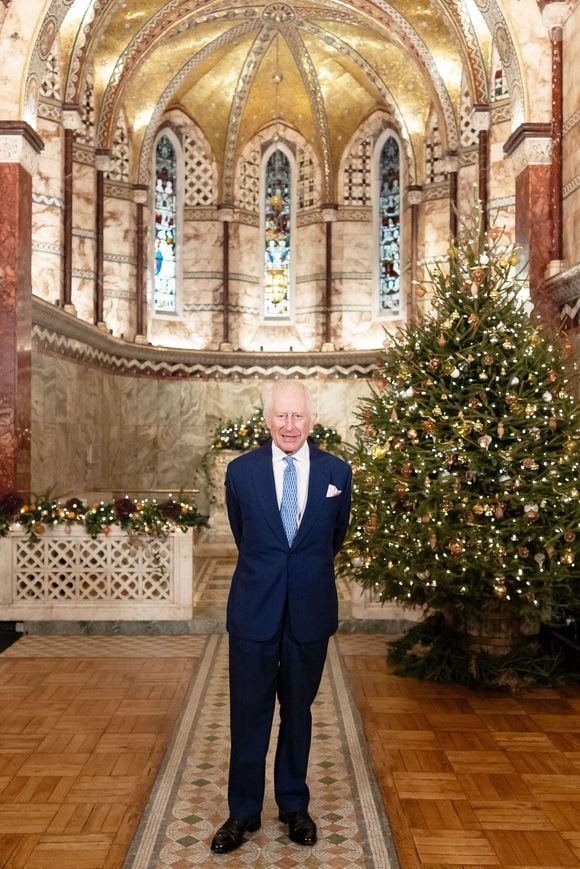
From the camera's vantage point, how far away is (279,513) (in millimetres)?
3725

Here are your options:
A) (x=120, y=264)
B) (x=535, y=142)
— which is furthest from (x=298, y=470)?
(x=120, y=264)

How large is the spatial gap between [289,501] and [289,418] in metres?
0.37

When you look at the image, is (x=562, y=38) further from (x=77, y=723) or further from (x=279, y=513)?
(x=77, y=723)

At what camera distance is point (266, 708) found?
3785mm

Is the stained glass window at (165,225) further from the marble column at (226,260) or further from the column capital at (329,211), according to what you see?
the column capital at (329,211)

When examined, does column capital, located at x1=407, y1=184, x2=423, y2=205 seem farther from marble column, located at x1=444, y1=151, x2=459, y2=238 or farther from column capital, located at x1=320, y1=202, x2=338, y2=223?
column capital, located at x1=320, y1=202, x2=338, y2=223

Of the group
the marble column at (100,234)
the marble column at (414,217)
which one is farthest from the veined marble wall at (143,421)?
the marble column at (414,217)

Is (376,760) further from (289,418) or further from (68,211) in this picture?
(68,211)

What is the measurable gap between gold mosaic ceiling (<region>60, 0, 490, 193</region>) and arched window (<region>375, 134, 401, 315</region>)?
2.64ft

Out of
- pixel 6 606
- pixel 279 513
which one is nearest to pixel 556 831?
pixel 279 513

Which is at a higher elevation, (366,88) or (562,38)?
(366,88)

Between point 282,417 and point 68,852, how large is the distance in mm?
2045

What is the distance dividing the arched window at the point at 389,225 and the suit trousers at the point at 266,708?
13.4 m

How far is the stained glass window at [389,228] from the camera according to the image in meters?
16.8
